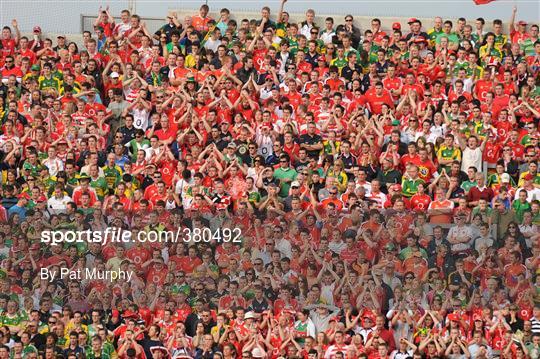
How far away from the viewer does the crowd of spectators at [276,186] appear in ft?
80.0

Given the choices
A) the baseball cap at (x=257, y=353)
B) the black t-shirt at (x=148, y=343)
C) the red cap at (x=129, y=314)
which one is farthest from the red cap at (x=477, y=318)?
the red cap at (x=129, y=314)

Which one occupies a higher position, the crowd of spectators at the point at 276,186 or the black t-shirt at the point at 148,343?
the crowd of spectators at the point at 276,186

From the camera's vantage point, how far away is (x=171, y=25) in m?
29.9

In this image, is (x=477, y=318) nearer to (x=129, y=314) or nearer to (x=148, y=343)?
(x=148, y=343)

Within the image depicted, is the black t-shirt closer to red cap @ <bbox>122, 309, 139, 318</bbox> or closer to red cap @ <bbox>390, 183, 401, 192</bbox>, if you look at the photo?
red cap @ <bbox>122, 309, 139, 318</bbox>

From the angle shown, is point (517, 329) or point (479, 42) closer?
point (517, 329)

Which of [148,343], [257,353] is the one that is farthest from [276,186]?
[148,343]

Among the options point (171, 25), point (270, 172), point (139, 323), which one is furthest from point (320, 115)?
point (139, 323)

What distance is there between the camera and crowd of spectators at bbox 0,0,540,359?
24.4 m

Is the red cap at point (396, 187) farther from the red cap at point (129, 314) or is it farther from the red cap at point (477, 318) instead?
the red cap at point (129, 314)

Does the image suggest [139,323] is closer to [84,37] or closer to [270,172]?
[270,172]

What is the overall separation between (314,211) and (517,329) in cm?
355

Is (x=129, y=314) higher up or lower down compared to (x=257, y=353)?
higher up

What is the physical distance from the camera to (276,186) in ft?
86.2
